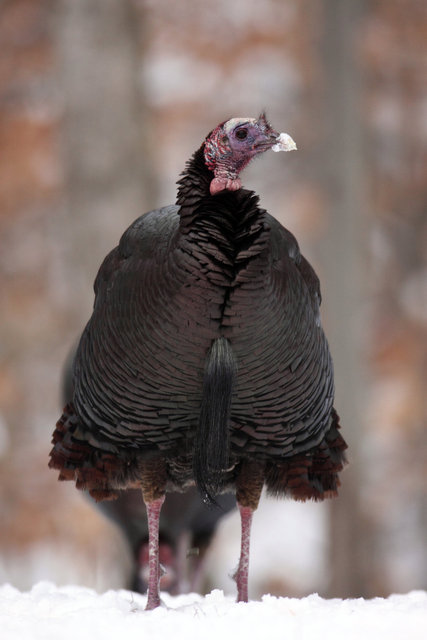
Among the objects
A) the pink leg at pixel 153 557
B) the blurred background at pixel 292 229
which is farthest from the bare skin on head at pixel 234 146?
the blurred background at pixel 292 229

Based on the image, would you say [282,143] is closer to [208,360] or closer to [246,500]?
[208,360]

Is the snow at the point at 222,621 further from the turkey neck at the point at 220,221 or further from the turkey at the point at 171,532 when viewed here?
the turkey at the point at 171,532

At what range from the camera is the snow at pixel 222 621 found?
2.62 metres

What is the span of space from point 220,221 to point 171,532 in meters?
2.08

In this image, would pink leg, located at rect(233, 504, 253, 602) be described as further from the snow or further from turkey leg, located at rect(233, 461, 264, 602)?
the snow

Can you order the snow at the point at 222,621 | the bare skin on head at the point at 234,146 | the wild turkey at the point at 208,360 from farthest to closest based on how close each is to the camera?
the bare skin on head at the point at 234,146
the wild turkey at the point at 208,360
the snow at the point at 222,621

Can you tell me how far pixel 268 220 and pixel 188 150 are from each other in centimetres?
676

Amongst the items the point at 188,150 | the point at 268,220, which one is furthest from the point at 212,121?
the point at 268,220

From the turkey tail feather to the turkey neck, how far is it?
0.79ft

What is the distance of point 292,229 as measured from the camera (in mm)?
9086

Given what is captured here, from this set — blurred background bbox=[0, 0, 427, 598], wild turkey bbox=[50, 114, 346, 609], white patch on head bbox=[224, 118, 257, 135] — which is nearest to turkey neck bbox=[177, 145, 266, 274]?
wild turkey bbox=[50, 114, 346, 609]

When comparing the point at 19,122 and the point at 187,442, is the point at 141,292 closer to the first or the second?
the point at 187,442

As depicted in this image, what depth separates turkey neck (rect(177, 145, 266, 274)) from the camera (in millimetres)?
2748

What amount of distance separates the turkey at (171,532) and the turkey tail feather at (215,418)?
3.89 ft
